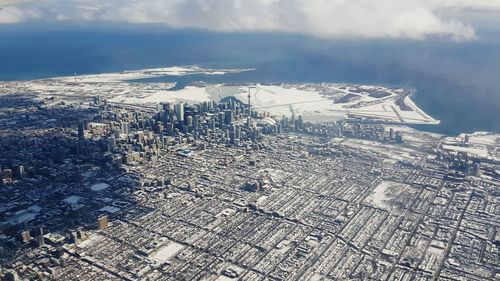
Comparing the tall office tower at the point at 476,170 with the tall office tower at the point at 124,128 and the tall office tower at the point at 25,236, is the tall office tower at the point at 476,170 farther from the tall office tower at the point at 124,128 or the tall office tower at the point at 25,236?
the tall office tower at the point at 124,128

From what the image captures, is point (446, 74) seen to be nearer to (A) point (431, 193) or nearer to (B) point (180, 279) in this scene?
(A) point (431, 193)

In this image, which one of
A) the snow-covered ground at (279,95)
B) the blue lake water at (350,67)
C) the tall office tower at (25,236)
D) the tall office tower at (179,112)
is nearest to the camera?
the tall office tower at (25,236)

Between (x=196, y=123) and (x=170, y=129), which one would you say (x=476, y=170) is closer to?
(x=196, y=123)

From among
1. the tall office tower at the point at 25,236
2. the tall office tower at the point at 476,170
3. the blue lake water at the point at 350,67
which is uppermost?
the blue lake water at the point at 350,67

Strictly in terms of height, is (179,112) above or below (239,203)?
above

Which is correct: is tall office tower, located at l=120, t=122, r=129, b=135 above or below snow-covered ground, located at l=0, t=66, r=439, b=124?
below

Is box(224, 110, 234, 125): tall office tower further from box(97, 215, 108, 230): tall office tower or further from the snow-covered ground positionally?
box(97, 215, 108, 230): tall office tower

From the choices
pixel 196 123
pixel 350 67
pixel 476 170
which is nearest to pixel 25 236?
pixel 196 123

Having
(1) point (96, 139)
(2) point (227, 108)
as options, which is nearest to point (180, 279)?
(1) point (96, 139)

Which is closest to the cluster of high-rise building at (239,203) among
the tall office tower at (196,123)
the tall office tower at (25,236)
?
the tall office tower at (25,236)

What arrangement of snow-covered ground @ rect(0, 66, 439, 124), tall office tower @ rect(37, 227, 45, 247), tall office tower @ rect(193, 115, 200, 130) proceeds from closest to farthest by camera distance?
tall office tower @ rect(37, 227, 45, 247)
tall office tower @ rect(193, 115, 200, 130)
snow-covered ground @ rect(0, 66, 439, 124)

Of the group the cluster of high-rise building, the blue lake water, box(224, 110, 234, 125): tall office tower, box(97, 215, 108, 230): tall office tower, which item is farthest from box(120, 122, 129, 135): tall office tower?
the blue lake water
